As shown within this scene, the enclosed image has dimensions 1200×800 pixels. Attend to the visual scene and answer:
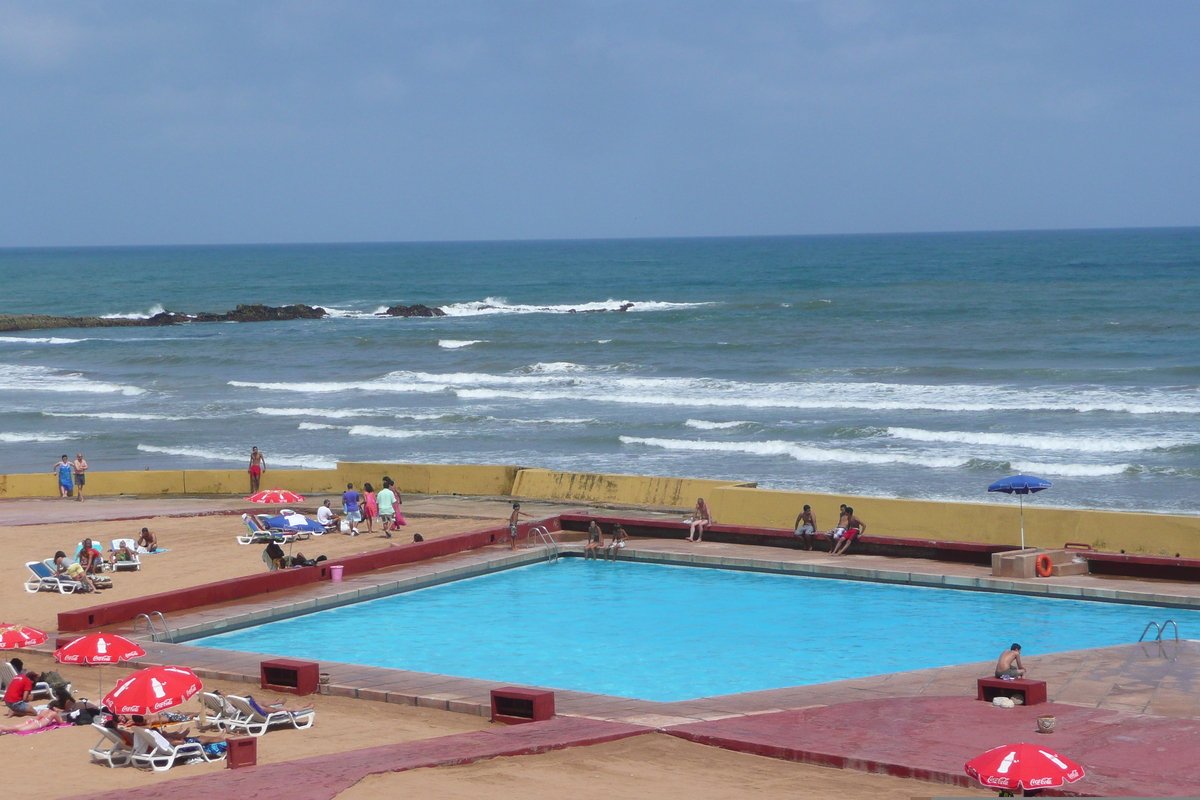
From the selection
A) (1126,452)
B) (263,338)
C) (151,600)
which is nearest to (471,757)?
(151,600)

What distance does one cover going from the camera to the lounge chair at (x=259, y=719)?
A: 40.3 feet

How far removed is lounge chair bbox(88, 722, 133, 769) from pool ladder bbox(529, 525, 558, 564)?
1095 cm

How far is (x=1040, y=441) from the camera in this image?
1382 inches

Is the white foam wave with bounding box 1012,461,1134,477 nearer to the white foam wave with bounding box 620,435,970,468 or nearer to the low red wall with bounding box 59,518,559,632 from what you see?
the white foam wave with bounding box 620,435,970,468

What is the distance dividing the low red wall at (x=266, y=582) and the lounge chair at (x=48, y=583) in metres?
1.72

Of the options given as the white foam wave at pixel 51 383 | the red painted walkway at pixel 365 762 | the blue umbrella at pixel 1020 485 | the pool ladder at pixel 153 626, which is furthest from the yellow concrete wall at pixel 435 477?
the white foam wave at pixel 51 383

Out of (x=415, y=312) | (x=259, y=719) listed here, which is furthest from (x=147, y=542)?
(x=415, y=312)

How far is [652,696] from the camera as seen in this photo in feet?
48.5

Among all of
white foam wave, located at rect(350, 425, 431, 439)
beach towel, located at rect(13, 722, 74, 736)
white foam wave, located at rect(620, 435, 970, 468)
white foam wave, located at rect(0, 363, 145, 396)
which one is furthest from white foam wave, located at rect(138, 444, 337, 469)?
beach towel, located at rect(13, 722, 74, 736)

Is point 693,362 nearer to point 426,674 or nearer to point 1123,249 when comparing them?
point 426,674

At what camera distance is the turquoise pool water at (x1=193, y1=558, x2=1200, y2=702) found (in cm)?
1587

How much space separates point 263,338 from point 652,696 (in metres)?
60.0

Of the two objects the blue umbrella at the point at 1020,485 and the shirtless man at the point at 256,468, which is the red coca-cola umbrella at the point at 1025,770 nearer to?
the blue umbrella at the point at 1020,485

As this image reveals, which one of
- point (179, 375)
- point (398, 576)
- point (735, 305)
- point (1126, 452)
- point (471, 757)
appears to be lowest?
point (471, 757)
